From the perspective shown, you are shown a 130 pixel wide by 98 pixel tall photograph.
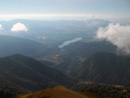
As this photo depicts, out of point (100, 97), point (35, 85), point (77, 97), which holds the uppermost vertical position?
→ point (77, 97)

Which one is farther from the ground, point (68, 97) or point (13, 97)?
point (68, 97)

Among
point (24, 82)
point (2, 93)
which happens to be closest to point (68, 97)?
point (2, 93)

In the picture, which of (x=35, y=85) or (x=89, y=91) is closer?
(x=89, y=91)

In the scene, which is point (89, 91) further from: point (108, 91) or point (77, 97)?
point (77, 97)

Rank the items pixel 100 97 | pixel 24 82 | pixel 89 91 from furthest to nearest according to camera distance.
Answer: pixel 24 82
pixel 89 91
pixel 100 97

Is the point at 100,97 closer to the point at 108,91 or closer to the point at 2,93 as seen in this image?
the point at 108,91

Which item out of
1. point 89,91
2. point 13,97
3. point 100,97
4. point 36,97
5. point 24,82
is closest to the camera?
point 36,97

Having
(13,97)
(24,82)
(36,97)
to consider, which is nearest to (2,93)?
(13,97)

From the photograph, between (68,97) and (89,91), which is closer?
(68,97)

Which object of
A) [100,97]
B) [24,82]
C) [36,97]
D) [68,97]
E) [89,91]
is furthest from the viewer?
[24,82]
